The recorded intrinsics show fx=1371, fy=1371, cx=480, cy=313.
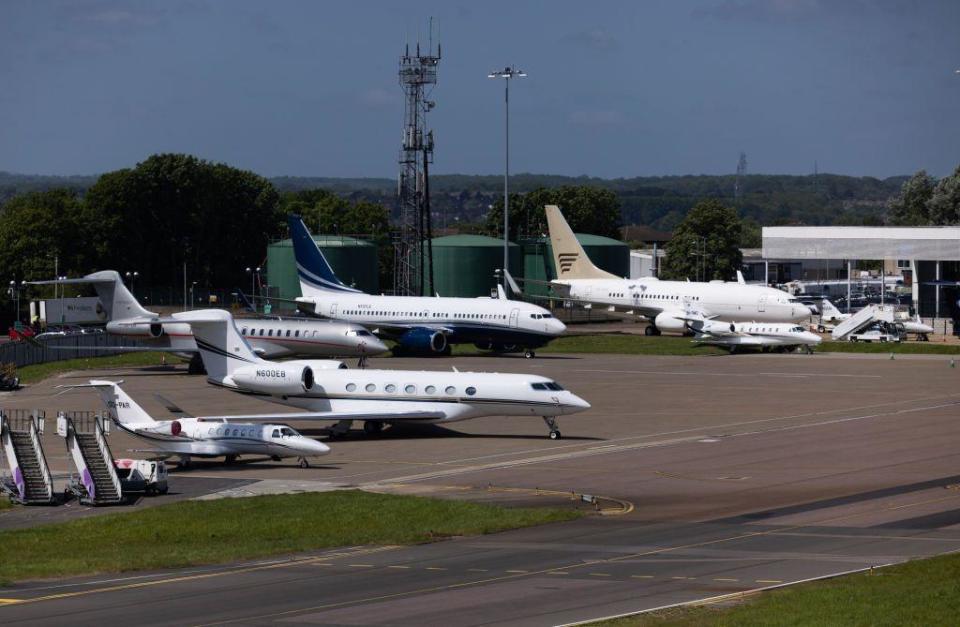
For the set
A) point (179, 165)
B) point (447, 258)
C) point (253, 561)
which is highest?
point (179, 165)

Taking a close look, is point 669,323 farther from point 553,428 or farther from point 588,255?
point 588,255

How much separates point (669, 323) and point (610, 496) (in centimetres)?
6320

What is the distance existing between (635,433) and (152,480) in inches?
860

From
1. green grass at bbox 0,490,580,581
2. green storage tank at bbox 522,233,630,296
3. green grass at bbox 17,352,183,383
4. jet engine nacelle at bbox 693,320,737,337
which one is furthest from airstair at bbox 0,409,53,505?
green storage tank at bbox 522,233,630,296

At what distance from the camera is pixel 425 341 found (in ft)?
299

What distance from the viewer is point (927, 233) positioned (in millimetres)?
117188

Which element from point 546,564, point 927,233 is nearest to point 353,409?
point 546,564

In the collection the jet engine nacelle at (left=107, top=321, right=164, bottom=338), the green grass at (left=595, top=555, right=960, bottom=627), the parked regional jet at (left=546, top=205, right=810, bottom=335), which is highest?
the parked regional jet at (left=546, top=205, right=810, bottom=335)

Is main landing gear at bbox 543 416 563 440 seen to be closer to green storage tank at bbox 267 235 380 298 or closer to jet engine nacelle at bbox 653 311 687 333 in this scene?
jet engine nacelle at bbox 653 311 687 333

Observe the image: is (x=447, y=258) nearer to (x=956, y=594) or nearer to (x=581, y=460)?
(x=581, y=460)

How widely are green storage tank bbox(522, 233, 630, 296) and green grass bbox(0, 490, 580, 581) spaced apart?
11702 centimetres

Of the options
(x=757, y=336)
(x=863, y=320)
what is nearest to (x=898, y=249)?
(x=863, y=320)

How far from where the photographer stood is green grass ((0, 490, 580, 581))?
35281mm

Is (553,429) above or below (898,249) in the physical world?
below
